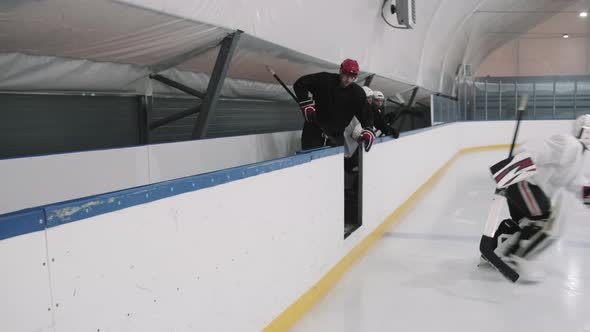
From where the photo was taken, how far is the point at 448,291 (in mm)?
3426

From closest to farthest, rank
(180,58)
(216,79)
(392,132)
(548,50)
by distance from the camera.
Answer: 1. (216,79)
2. (180,58)
3. (392,132)
4. (548,50)

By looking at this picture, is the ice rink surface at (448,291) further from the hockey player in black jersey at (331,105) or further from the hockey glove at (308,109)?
the hockey glove at (308,109)

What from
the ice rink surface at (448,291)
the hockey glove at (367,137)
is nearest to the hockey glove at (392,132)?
the ice rink surface at (448,291)

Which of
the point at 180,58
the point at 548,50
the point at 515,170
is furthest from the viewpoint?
the point at 548,50

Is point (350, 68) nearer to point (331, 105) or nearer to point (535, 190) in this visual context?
point (331, 105)

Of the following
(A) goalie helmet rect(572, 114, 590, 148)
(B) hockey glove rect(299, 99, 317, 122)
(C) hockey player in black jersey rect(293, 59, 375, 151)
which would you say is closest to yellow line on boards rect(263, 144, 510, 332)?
(C) hockey player in black jersey rect(293, 59, 375, 151)

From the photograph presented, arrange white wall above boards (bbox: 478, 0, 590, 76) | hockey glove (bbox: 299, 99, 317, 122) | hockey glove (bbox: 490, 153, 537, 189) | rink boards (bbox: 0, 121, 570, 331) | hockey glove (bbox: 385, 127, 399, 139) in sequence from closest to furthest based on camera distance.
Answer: rink boards (bbox: 0, 121, 570, 331)
hockey glove (bbox: 490, 153, 537, 189)
hockey glove (bbox: 299, 99, 317, 122)
hockey glove (bbox: 385, 127, 399, 139)
white wall above boards (bbox: 478, 0, 590, 76)

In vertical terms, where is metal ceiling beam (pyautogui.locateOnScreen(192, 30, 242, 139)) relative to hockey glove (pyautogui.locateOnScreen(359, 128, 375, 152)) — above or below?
above

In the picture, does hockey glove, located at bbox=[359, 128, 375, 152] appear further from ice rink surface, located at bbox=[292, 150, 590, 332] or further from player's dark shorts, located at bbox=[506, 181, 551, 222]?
player's dark shorts, located at bbox=[506, 181, 551, 222]

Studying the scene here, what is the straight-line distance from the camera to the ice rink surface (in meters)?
2.88

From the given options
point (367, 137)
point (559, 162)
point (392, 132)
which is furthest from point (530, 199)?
point (392, 132)

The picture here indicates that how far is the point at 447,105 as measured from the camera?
1412cm

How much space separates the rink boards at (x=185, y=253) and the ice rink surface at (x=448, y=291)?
0.24 metres

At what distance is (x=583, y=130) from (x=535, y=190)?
49cm
